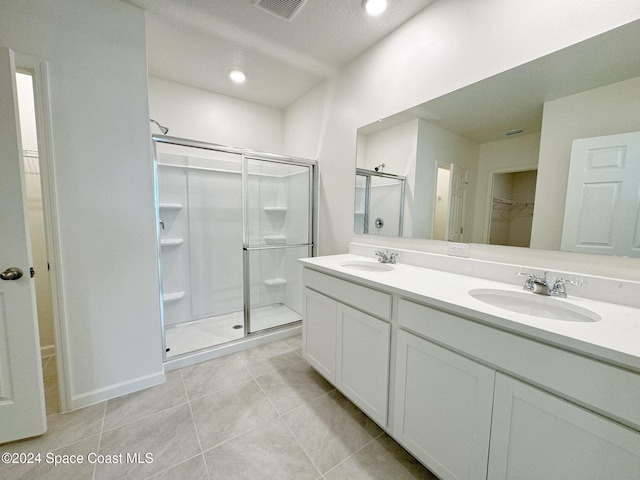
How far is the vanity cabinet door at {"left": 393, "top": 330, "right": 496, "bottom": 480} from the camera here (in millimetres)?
910

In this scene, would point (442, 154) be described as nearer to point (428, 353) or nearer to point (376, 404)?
point (428, 353)

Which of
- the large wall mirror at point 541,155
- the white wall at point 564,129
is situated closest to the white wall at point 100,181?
the large wall mirror at point 541,155

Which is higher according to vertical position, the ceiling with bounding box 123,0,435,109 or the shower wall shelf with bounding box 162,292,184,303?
the ceiling with bounding box 123,0,435,109

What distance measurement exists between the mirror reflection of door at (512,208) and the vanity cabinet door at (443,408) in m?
0.78

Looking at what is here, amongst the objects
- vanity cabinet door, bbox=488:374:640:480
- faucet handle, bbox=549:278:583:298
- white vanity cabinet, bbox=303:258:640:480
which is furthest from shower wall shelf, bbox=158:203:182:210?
faucet handle, bbox=549:278:583:298

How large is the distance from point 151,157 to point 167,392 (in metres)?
1.61

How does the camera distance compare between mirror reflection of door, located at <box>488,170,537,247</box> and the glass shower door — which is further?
the glass shower door

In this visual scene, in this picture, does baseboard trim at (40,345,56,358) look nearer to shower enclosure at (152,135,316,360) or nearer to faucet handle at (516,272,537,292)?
shower enclosure at (152,135,316,360)

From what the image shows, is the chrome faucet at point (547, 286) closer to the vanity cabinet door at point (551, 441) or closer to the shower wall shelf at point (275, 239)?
the vanity cabinet door at point (551, 441)

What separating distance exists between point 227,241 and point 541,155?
2.77m

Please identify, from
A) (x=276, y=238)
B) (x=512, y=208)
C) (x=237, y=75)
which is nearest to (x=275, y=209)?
(x=276, y=238)

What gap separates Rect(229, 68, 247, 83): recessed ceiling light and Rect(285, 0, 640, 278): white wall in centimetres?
83

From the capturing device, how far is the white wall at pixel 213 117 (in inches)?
96.9

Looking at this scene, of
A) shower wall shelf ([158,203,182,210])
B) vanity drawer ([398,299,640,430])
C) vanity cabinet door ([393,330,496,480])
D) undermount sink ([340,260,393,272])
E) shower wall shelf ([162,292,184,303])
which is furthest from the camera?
shower wall shelf ([162,292,184,303])
